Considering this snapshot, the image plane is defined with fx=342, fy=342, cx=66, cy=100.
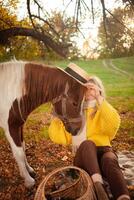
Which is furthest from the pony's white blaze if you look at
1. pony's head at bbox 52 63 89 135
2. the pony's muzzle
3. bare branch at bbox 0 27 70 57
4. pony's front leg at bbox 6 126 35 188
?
bare branch at bbox 0 27 70 57

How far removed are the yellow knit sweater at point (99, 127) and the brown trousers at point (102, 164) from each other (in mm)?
96

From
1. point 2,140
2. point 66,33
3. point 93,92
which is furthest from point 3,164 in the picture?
point 66,33

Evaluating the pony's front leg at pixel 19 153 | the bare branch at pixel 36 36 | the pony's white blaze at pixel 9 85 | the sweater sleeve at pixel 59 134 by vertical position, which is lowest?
the pony's front leg at pixel 19 153

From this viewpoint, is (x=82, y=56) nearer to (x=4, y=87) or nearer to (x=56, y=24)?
(x=56, y=24)

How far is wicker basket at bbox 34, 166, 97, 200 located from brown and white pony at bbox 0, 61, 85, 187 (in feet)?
1.26

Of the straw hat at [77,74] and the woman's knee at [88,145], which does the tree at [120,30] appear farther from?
the woman's knee at [88,145]

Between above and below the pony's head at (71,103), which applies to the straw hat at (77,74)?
above

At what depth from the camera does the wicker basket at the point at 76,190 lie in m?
1.86

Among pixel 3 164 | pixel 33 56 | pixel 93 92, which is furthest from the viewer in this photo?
pixel 33 56

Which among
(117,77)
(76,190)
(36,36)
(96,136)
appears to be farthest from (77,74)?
(117,77)

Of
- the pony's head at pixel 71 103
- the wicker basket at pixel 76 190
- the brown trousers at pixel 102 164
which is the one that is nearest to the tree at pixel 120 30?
the pony's head at pixel 71 103

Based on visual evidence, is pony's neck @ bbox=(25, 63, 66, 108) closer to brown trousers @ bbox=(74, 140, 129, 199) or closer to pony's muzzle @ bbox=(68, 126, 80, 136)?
pony's muzzle @ bbox=(68, 126, 80, 136)

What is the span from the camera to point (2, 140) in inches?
175

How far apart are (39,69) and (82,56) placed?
247 cm
